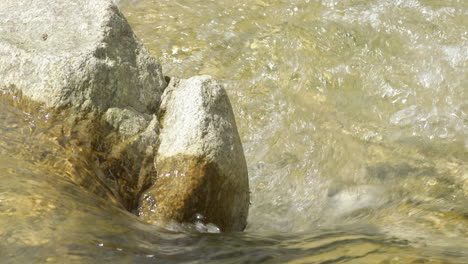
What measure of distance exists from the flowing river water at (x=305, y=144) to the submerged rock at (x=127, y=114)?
0.17 meters

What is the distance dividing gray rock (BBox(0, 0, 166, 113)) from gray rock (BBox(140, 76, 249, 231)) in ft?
1.09

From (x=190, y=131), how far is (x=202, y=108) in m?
0.18

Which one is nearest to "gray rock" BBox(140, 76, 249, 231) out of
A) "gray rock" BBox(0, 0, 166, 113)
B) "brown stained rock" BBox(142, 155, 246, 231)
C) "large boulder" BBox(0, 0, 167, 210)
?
"brown stained rock" BBox(142, 155, 246, 231)

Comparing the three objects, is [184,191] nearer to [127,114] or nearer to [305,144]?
[127,114]

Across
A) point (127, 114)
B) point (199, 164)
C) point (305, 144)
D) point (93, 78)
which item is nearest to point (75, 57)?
point (93, 78)

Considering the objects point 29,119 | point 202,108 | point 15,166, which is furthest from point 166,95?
point 15,166

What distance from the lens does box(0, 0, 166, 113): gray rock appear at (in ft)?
11.0

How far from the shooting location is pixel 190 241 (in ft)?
9.11

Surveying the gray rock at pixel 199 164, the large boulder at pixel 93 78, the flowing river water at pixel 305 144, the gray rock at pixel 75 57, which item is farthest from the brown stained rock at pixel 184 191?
the gray rock at pixel 75 57

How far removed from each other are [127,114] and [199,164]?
60 cm

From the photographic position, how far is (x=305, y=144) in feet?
16.7

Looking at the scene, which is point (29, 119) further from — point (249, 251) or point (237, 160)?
point (249, 251)

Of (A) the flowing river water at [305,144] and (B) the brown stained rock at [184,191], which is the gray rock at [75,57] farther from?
(B) the brown stained rock at [184,191]

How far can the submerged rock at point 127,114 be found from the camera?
11.0 ft
